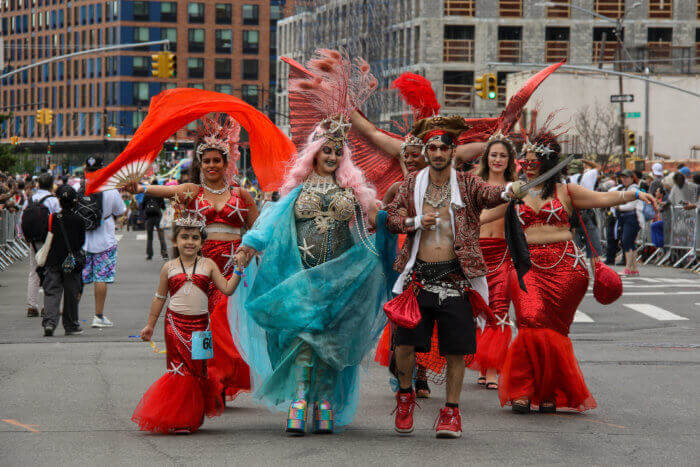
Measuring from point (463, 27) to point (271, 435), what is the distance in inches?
2420

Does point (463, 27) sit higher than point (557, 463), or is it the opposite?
point (463, 27)

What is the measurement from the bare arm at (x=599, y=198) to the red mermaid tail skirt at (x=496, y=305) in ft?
3.12

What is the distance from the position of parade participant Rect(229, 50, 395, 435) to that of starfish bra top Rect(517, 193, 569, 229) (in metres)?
1.30

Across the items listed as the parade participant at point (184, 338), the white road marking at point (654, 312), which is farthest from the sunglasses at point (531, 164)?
the white road marking at point (654, 312)

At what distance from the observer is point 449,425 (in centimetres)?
729

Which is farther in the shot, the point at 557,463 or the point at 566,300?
the point at 566,300

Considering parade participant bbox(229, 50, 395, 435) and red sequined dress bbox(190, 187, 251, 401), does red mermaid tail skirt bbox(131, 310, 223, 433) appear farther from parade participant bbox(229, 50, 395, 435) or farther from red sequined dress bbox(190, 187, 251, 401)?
red sequined dress bbox(190, 187, 251, 401)

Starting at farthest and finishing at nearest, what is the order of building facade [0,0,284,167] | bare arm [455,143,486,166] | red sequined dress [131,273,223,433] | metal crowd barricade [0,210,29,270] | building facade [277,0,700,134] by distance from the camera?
building facade [0,0,284,167] < building facade [277,0,700,134] < metal crowd barricade [0,210,29,270] < bare arm [455,143,486,166] < red sequined dress [131,273,223,433]

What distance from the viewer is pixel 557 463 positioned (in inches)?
260

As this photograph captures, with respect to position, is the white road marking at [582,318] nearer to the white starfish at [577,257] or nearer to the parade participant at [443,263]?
the white starfish at [577,257]

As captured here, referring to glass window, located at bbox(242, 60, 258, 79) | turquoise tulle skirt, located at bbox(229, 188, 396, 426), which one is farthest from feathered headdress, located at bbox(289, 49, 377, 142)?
glass window, located at bbox(242, 60, 258, 79)

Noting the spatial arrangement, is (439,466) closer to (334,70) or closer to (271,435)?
(271,435)

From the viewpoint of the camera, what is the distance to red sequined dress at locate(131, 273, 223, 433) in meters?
7.38

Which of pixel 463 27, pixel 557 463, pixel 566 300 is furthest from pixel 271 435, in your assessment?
pixel 463 27
